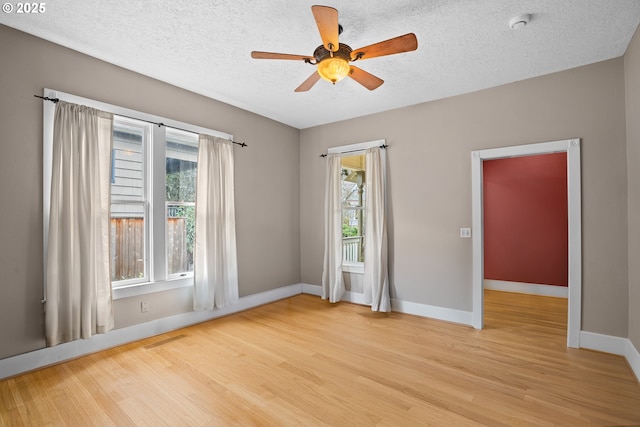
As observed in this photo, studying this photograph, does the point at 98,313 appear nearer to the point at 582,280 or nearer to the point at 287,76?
the point at 287,76

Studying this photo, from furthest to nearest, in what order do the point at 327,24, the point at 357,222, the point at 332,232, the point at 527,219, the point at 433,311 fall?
the point at 527,219, the point at 357,222, the point at 332,232, the point at 433,311, the point at 327,24

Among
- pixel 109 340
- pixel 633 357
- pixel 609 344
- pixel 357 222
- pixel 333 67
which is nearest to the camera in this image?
pixel 333 67

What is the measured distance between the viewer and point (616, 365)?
273 cm

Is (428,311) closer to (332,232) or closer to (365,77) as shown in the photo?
(332,232)

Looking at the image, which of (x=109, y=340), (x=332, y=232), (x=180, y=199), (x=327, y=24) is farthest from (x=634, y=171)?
(x=109, y=340)

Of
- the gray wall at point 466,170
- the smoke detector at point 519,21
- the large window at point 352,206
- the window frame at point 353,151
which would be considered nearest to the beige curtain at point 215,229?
the gray wall at point 466,170

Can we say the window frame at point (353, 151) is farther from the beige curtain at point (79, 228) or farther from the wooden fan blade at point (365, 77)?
the beige curtain at point (79, 228)

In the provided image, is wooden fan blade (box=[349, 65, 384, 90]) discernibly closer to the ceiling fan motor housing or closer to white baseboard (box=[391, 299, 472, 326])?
the ceiling fan motor housing

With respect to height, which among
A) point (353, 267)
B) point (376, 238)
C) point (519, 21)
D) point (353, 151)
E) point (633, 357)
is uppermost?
point (519, 21)

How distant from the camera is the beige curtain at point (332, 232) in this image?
4832mm

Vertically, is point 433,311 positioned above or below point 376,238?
below

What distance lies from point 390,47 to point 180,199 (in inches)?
116

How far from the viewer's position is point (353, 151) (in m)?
4.79

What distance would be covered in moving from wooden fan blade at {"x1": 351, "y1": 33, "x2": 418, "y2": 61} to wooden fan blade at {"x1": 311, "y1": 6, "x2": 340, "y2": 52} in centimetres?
19
